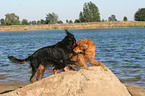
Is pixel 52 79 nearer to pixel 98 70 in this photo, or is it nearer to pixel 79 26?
pixel 98 70

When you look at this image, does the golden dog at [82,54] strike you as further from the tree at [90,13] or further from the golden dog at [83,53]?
the tree at [90,13]

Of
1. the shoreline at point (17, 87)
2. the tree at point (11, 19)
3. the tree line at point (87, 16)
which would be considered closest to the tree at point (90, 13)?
the tree line at point (87, 16)

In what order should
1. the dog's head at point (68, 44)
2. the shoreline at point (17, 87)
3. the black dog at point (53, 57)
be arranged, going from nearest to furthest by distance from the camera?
the black dog at point (53, 57)
the dog's head at point (68, 44)
the shoreline at point (17, 87)

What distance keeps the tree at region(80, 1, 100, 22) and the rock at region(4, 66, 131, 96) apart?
407 ft

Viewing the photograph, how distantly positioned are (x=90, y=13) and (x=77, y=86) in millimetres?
A: 124954

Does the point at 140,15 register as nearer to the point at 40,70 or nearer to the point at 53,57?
the point at 53,57

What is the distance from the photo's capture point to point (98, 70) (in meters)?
5.36

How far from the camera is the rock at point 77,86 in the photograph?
15.2ft

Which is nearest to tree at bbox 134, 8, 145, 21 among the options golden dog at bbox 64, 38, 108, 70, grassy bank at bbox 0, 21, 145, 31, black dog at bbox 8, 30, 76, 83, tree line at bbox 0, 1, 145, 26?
tree line at bbox 0, 1, 145, 26

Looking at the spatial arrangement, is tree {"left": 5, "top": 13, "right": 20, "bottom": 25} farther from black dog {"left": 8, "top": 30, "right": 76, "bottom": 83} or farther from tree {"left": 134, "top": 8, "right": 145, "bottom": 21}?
black dog {"left": 8, "top": 30, "right": 76, "bottom": 83}

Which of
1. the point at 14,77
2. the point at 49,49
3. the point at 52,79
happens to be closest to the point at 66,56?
the point at 49,49

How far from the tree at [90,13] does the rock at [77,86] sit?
123964 mm

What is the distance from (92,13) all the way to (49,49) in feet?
408

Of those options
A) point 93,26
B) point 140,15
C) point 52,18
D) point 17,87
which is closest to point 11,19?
point 52,18
